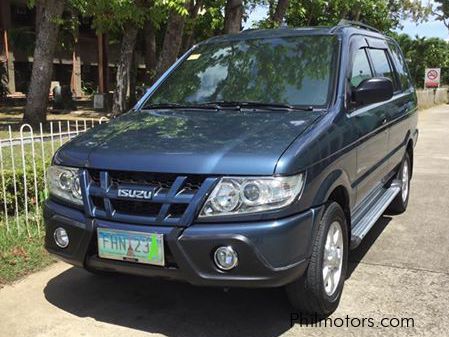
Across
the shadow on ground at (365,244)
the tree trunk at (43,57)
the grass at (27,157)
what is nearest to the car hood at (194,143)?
the shadow on ground at (365,244)

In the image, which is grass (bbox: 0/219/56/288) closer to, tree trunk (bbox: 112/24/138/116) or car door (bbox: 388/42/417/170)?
car door (bbox: 388/42/417/170)

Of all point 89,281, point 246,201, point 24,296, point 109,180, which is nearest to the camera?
point 246,201

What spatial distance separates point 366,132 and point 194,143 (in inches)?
65.4

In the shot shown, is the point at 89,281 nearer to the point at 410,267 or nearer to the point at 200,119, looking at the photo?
the point at 200,119

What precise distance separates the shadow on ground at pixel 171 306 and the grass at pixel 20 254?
0.33 metres

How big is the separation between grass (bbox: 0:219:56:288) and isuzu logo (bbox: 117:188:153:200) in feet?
5.66

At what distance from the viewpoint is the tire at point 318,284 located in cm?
346

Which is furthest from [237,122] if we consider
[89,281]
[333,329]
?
[89,281]

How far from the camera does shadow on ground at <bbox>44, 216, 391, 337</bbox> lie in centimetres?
370

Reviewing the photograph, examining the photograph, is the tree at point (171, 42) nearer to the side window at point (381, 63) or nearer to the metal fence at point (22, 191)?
the metal fence at point (22, 191)

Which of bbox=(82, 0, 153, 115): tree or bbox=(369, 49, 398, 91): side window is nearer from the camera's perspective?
bbox=(369, 49, 398, 91): side window

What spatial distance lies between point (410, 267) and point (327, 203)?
1.55 metres

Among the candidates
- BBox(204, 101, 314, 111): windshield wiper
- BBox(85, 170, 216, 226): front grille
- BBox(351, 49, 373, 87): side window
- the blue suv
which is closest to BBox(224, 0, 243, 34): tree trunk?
BBox(351, 49, 373, 87): side window

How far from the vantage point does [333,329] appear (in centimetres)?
365
